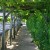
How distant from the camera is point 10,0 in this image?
8.73m

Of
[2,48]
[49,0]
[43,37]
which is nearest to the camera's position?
[49,0]

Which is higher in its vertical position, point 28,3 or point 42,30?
point 28,3

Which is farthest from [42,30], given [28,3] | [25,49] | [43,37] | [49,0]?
[25,49]

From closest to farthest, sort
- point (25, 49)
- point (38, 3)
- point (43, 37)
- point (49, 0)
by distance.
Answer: point (49, 0)
point (38, 3)
point (43, 37)
point (25, 49)

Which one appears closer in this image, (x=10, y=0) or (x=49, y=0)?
(x=49, y=0)

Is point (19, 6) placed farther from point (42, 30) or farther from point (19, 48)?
point (19, 48)

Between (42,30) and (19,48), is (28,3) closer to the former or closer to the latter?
(42,30)

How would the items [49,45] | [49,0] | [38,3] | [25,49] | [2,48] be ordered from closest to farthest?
1. [49,0]
2. [49,45]
3. [38,3]
4. [2,48]
5. [25,49]

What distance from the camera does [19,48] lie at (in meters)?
19.9

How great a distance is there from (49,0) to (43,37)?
2344 mm

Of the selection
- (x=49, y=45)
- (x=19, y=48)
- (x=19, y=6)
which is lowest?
(x=19, y=48)

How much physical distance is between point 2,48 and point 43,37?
25.1ft

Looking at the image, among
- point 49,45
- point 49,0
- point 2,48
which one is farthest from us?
point 2,48

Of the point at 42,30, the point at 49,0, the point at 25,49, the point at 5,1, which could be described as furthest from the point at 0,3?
the point at 25,49
